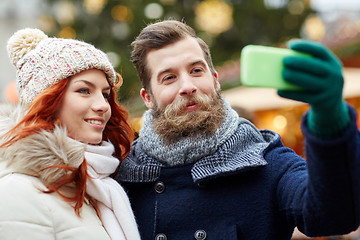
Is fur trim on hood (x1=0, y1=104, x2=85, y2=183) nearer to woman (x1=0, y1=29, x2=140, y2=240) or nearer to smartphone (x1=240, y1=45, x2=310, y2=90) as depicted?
woman (x1=0, y1=29, x2=140, y2=240)

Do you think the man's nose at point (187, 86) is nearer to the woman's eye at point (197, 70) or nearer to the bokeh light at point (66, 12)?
the woman's eye at point (197, 70)

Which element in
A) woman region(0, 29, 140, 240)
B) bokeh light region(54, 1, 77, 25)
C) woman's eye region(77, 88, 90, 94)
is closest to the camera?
woman region(0, 29, 140, 240)

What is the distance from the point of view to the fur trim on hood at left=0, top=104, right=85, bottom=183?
6.65 feet

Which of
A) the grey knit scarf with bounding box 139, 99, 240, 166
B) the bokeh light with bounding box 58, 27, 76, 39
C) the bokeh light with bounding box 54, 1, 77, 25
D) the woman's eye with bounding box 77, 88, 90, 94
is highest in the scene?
the woman's eye with bounding box 77, 88, 90, 94

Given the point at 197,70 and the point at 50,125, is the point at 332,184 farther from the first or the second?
the point at 50,125

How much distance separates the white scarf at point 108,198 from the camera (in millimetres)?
2152

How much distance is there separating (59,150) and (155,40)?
2.59 ft

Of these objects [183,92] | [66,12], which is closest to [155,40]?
[183,92]

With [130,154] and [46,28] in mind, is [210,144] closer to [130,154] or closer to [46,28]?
[130,154]

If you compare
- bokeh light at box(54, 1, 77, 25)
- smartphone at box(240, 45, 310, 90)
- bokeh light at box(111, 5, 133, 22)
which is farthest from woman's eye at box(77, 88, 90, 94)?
bokeh light at box(54, 1, 77, 25)

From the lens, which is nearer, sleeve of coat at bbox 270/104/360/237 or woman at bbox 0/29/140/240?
sleeve of coat at bbox 270/104/360/237

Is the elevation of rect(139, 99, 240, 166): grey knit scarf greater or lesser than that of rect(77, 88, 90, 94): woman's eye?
lesser

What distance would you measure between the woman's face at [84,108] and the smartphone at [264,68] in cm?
108

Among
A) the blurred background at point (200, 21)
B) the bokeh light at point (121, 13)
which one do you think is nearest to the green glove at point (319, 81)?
the blurred background at point (200, 21)
